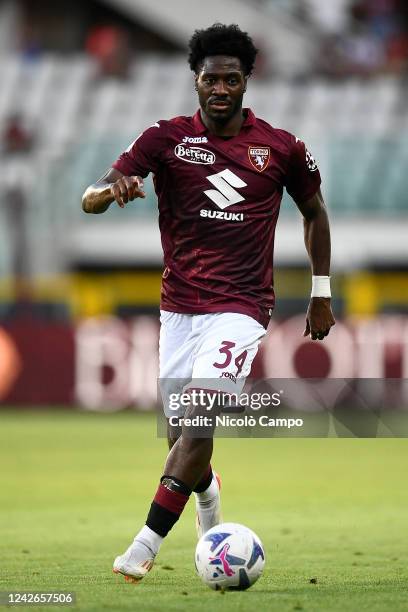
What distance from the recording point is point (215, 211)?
22.9 feet

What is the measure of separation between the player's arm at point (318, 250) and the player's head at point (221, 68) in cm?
70

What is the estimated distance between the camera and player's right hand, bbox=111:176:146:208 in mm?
6523

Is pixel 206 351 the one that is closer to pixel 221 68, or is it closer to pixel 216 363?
pixel 216 363

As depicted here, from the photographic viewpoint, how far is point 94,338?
2273 centimetres

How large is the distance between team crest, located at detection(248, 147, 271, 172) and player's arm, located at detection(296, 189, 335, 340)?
A: 0.39 m

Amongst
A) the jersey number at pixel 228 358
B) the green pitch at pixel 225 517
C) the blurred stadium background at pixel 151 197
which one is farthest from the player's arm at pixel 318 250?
the blurred stadium background at pixel 151 197

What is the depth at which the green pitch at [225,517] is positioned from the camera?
21.2 feet

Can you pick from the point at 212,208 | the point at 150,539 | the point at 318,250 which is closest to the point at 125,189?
the point at 212,208

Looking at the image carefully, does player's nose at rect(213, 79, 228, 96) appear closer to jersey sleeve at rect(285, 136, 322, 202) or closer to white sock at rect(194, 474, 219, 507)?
jersey sleeve at rect(285, 136, 322, 202)

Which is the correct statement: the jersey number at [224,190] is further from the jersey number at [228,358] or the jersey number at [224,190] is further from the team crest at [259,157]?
the jersey number at [228,358]

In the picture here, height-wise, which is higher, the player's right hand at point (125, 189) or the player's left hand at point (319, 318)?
the player's right hand at point (125, 189)

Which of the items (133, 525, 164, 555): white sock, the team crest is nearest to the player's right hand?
the team crest

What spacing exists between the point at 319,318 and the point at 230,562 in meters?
1.46

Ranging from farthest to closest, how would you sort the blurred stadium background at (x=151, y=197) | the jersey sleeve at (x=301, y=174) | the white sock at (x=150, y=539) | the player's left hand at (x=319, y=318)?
→ the blurred stadium background at (x=151, y=197) < the player's left hand at (x=319, y=318) < the jersey sleeve at (x=301, y=174) < the white sock at (x=150, y=539)
